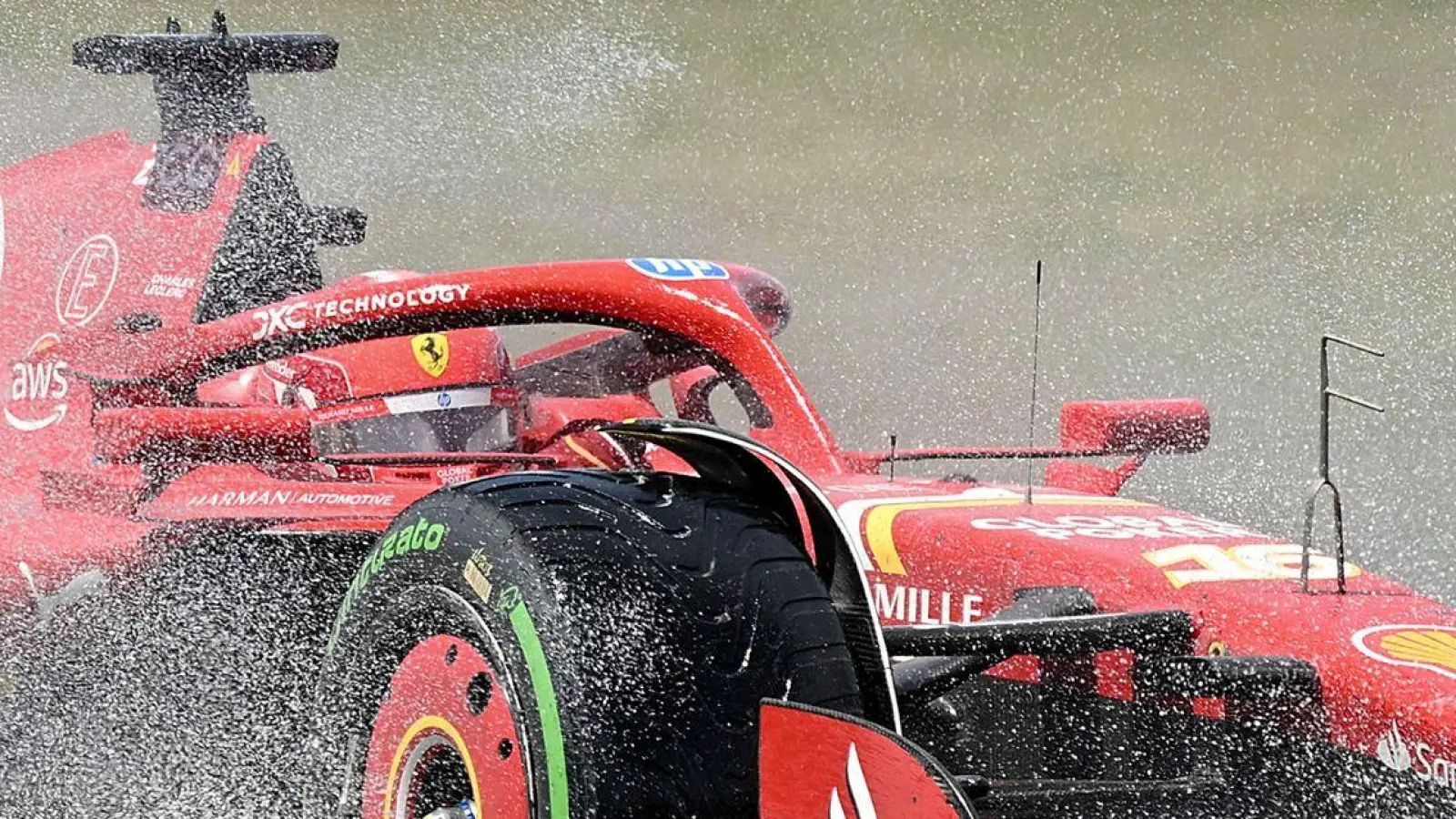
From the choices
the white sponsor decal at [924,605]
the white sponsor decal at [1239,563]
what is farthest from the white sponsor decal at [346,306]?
the white sponsor decal at [1239,563]

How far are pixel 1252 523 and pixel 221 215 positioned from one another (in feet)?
13.9

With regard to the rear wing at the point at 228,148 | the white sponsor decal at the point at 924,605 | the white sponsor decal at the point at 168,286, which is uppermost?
the rear wing at the point at 228,148

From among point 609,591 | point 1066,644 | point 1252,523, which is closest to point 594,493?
point 609,591

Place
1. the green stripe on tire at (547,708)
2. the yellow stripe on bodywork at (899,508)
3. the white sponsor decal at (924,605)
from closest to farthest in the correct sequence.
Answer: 1. the green stripe on tire at (547,708)
2. the white sponsor decal at (924,605)
3. the yellow stripe on bodywork at (899,508)

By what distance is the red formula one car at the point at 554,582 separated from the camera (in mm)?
2059

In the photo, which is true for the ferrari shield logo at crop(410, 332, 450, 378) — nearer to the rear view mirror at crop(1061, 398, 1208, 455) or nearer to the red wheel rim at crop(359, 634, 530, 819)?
the rear view mirror at crop(1061, 398, 1208, 455)

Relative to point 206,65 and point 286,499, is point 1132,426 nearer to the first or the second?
point 286,499

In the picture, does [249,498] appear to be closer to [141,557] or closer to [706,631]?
[141,557]

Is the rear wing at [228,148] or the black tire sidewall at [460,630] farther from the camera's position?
the rear wing at [228,148]

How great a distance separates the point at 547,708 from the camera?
2004mm

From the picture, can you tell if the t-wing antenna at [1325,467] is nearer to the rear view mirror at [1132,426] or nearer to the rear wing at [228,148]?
the rear view mirror at [1132,426]

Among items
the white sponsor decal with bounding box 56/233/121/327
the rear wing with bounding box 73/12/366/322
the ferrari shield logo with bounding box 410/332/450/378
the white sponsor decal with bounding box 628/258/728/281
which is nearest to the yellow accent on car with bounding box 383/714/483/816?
the white sponsor decal with bounding box 628/258/728/281

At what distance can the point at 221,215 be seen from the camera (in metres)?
5.08

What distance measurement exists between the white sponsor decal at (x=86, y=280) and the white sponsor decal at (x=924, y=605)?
9.30 feet
